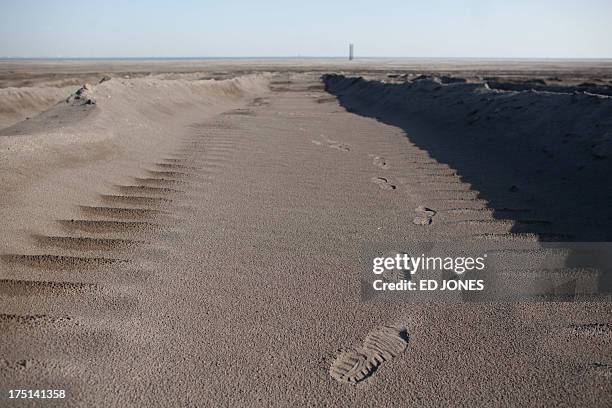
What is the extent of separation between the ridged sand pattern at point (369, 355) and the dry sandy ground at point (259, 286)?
1 centimetres

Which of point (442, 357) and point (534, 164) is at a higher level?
point (534, 164)

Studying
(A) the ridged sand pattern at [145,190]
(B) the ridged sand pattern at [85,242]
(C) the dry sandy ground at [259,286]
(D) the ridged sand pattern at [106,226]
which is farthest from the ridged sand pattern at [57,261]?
(A) the ridged sand pattern at [145,190]

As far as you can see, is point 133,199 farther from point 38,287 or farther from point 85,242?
point 38,287

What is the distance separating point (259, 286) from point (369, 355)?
935 millimetres

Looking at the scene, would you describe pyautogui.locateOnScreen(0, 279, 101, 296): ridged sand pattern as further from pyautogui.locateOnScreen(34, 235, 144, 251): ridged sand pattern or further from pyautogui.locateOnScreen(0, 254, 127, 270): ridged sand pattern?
pyautogui.locateOnScreen(34, 235, 144, 251): ridged sand pattern

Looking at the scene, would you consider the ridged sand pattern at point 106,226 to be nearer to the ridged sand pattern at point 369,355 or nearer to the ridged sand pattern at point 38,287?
the ridged sand pattern at point 38,287

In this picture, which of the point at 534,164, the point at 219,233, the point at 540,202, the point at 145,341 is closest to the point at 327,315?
the point at 145,341

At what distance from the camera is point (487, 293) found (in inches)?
111

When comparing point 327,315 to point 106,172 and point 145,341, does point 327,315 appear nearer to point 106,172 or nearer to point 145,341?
point 145,341

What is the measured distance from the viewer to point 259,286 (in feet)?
9.43

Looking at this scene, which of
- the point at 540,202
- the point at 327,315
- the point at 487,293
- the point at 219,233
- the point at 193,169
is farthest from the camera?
the point at 193,169

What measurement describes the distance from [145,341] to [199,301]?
449 mm

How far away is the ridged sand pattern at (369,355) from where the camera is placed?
6.95ft

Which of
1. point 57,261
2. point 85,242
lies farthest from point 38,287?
point 85,242
